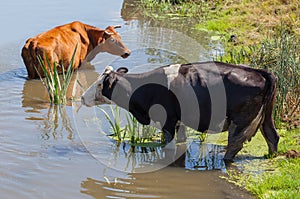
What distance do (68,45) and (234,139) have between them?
19.2ft

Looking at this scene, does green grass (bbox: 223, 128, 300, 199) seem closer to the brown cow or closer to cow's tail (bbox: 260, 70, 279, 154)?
cow's tail (bbox: 260, 70, 279, 154)

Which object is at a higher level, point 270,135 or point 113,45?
point 270,135

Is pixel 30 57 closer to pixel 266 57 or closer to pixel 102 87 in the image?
pixel 102 87

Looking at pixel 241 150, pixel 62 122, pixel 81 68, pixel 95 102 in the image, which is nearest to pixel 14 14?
pixel 81 68

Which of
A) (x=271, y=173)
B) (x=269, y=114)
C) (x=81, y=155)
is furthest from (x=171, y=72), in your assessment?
(x=271, y=173)

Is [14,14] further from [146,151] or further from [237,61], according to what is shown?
[146,151]

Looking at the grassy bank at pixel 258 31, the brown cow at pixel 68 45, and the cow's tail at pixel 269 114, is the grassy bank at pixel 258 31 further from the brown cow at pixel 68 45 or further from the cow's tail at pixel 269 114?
the brown cow at pixel 68 45

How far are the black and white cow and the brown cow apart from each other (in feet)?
11.4

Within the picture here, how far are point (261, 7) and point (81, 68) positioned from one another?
19.7 feet

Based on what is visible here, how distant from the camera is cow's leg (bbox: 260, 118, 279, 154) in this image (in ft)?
26.1

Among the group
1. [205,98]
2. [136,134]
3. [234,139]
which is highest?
[205,98]

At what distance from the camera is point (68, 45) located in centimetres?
1263

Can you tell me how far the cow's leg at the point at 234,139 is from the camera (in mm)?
7782

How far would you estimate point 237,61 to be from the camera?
10.6m
